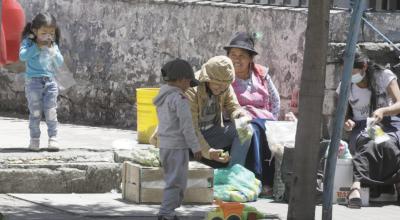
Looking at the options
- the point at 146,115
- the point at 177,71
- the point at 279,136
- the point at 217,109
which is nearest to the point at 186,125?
the point at 177,71

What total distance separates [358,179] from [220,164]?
1.25m

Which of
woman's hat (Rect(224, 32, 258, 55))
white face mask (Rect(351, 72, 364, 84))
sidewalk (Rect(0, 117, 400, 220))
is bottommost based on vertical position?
sidewalk (Rect(0, 117, 400, 220))

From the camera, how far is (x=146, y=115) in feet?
37.2

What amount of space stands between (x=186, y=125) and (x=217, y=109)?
1811mm

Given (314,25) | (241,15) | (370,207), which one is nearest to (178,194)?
(314,25)

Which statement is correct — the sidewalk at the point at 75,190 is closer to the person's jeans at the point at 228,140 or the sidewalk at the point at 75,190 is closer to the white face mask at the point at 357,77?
the person's jeans at the point at 228,140

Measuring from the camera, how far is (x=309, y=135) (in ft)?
24.5

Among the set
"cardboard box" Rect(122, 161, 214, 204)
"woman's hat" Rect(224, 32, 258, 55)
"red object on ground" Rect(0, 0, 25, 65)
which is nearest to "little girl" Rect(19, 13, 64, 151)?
"cardboard box" Rect(122, 161, 214, 204)

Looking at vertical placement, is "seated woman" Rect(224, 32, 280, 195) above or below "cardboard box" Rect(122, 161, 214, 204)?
above

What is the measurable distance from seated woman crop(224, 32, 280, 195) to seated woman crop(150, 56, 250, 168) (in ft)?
0.69

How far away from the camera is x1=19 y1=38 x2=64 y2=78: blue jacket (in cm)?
1025

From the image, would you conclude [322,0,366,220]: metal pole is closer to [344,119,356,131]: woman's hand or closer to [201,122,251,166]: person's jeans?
[201,122,251,166]: person's jeans

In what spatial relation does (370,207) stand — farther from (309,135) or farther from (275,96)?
(309,135)

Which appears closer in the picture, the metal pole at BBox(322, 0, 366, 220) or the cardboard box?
the metal pole at BBox(322, 0, 366, 220)
